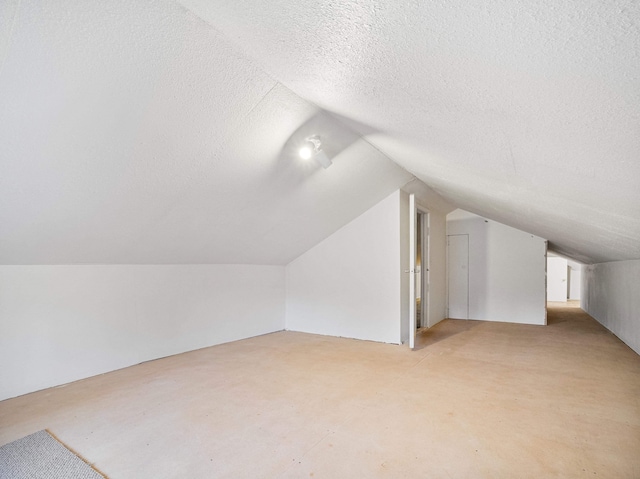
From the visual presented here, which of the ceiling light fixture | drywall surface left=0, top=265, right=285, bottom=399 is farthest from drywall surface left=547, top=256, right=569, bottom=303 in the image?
the ceiling light fixture

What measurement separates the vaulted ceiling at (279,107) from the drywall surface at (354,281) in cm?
153

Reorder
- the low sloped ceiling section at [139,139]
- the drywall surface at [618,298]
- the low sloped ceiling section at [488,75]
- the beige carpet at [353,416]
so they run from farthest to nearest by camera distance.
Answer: the drywall surface at [618,298]
the beige carpet at [353,416]
the low sloped ceiling section at [139,139]
the low sloped ceiling section at [488,75]

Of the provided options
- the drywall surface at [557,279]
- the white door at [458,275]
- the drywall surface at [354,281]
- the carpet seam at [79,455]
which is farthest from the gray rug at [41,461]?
the drywall surface at [557,279]

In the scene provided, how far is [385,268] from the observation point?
4.77 meters

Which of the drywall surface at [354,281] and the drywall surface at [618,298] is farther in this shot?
the drywall surface at [354,281]

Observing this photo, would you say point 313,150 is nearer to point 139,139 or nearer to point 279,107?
point 279,107

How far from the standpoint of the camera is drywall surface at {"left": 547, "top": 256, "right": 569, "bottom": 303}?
10312 millimetres

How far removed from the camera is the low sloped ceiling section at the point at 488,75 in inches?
35.7

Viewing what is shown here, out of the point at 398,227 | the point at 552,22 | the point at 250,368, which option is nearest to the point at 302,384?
the point at 250,368

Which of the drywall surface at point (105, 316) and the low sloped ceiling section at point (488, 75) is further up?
the low sloped ceiling section at point (488, 75)

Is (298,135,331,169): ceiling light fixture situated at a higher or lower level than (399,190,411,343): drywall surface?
higher

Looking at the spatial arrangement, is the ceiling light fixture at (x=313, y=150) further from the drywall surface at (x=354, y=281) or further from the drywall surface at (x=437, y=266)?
the drywall surface at (x=437, y=266)

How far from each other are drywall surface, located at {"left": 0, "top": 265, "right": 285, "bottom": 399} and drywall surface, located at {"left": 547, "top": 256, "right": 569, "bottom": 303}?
9849 millimetres

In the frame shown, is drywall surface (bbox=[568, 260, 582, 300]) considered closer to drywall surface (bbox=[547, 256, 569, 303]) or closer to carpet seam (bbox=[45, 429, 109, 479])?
drywall surface (bbox=[547, 256, 569, 303])
